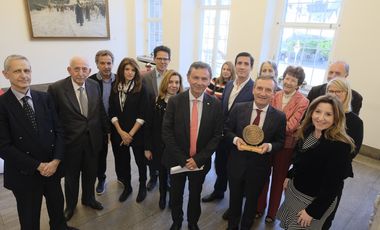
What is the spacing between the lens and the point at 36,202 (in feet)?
6.13

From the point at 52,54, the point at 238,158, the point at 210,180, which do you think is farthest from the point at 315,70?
the point at 52,54

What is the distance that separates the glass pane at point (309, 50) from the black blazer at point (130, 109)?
11.2 feet

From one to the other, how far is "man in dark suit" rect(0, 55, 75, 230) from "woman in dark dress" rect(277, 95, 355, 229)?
184 cm

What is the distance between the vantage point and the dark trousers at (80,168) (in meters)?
2.25

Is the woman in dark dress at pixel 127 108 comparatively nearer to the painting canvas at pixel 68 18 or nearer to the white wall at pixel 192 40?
the white wall at pixel 192 40

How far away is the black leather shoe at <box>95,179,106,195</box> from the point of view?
2850 mm

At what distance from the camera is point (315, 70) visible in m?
4.43

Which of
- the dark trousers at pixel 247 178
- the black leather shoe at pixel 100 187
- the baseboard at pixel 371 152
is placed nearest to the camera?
the dark trousers at pixel 247 178

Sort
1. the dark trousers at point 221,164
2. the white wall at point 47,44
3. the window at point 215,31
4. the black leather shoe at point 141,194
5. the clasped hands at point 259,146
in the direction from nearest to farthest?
1. the clasped hands at point 259,146
2. the dark trousers at point 221,164
3. the black leather shoe at point 141,194
4. the white wall at point 47,44
5. the window at point 215,31

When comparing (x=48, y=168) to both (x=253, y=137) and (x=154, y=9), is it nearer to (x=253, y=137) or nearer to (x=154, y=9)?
(x=253, y=137)

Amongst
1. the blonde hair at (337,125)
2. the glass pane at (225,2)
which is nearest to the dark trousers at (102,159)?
the blonde hair at (337,125)

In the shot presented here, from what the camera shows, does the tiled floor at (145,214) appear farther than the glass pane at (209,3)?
No

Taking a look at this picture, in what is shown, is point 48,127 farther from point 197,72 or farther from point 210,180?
point 210,180

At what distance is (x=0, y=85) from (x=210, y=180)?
5.02 meters
